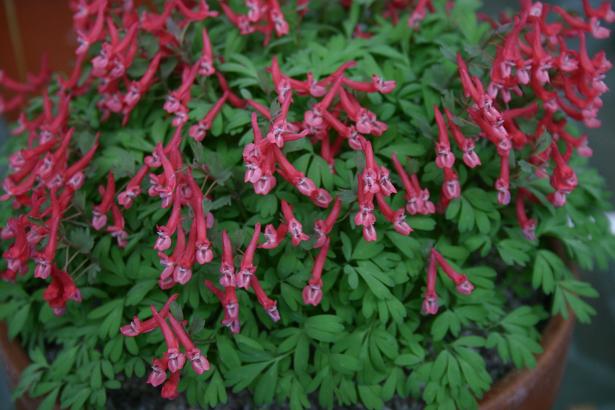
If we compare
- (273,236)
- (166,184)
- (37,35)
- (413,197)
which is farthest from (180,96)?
(37,35)

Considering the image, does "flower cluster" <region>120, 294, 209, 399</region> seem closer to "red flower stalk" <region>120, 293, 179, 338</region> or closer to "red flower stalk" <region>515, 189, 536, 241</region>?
"red flower stalk" <region>120, 293, 179, 338</region>

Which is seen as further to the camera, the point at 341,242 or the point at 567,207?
the point at 567,207

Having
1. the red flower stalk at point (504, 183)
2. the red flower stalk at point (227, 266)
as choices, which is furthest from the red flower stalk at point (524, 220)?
the red flower stalk at point (227, 266)

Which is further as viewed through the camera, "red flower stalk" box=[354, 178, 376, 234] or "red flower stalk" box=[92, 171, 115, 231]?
"red flower stalk" box=[92, 171, 115, 231]

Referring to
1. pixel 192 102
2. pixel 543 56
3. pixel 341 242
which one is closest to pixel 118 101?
pixel 192 102

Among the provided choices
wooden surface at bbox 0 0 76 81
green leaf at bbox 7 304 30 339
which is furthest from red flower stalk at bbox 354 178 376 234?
wooden surface at bbox 0 0 76 81

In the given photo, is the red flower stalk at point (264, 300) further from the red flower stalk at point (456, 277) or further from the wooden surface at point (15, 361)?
the wooden surface at point (15, 361)

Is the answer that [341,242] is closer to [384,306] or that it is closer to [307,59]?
[384,306]

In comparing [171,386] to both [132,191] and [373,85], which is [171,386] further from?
[373,85]
